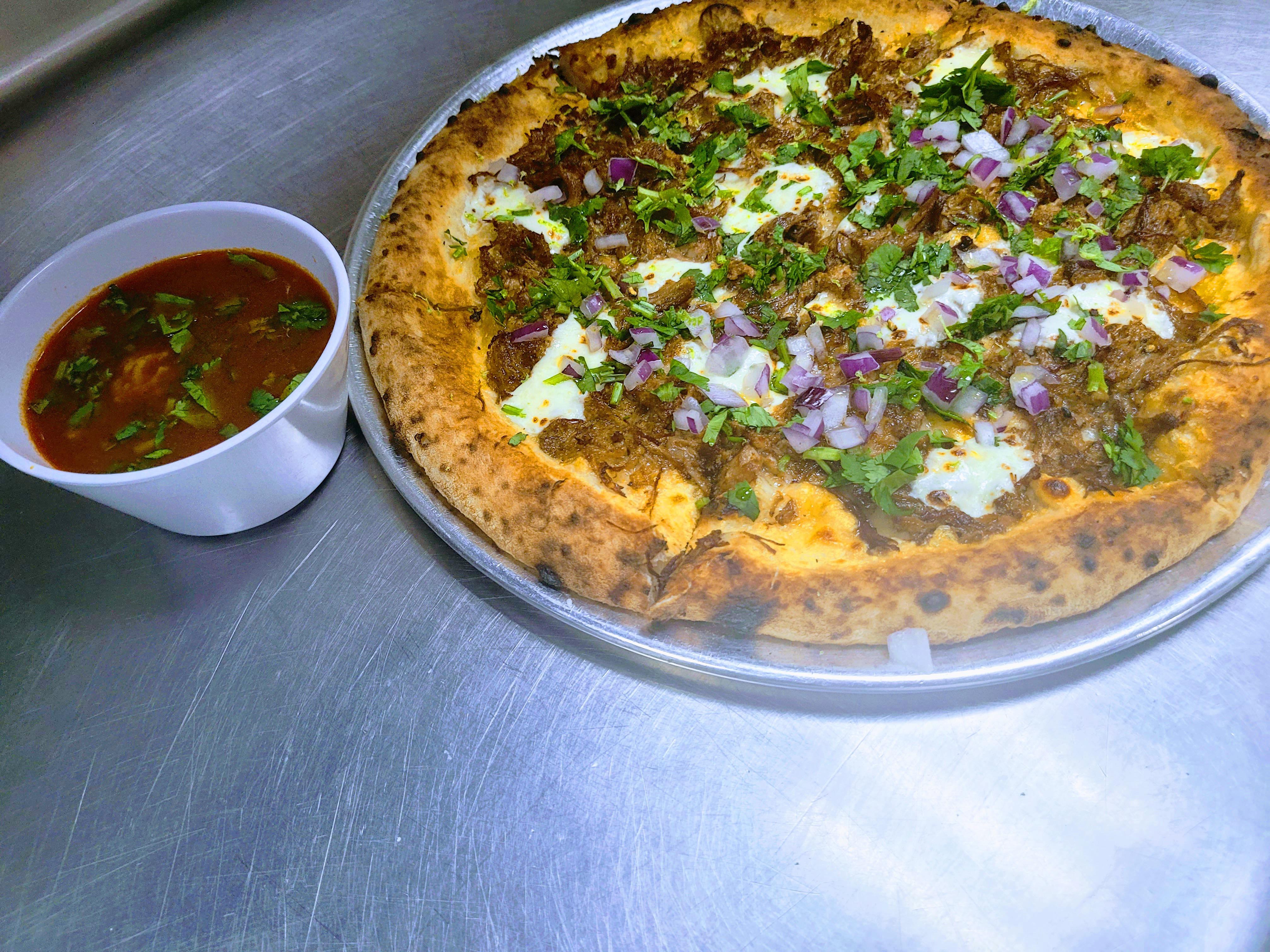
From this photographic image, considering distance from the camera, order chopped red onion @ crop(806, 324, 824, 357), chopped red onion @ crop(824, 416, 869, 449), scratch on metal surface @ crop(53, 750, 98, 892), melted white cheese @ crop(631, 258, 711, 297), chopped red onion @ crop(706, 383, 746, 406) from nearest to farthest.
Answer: scratch on metal surface @ crop(53, 750, 98, 892), chopped red onion @ crop(824, 416, 869, 449), chopped red onion @ crop(706, 383, 746, 406), chopped red onion @ crop(806, 324, 824, 357), melted white cheese @ crop(631, 258, 711, 297)

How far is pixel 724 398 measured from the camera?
259cm

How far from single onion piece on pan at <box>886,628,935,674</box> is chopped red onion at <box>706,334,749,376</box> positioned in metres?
0.96

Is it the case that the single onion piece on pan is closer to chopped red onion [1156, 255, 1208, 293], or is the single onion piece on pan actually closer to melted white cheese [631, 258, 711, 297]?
melted white cheese [631, 258, 711, 297]

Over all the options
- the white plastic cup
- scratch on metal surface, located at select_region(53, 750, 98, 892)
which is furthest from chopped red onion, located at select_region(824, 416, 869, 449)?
scratch on metal surface, located at select_region(53, 750, 98, 892)

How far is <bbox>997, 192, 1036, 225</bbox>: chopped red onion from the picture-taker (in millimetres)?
2975

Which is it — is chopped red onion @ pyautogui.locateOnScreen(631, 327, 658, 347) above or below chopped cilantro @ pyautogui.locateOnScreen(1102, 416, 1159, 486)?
above

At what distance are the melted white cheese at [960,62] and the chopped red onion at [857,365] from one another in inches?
59.6

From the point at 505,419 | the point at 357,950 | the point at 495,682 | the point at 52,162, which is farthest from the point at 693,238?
the point at 52,162

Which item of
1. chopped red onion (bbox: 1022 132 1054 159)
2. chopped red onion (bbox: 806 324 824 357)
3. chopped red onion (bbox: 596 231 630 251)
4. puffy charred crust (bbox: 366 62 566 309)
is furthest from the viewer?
chopped red onion (bbox: 1022 132 1054 159)

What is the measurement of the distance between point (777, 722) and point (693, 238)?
1655 mm

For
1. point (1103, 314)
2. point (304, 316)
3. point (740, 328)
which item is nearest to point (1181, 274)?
point (1103, 314)

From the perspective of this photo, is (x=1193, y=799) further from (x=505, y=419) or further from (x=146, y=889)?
(x=146, y=889)

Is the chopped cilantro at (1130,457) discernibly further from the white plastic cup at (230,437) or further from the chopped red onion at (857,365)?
the white plastic cup at (230,437)

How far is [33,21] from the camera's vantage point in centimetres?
398
